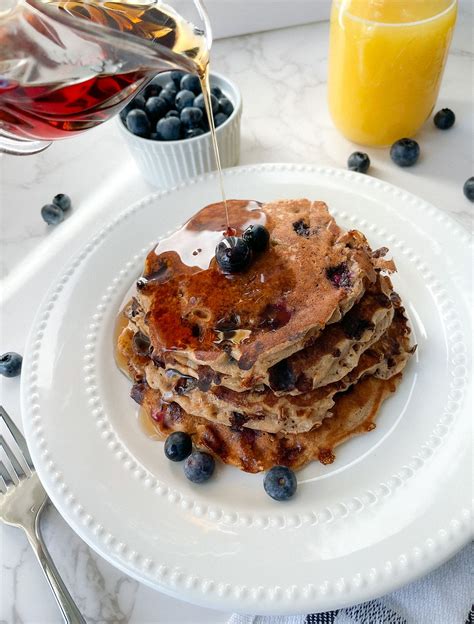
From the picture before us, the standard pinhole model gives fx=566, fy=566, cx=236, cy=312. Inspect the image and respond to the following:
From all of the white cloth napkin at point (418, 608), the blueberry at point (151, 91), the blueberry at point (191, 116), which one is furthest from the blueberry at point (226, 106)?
the white cloth napkin at point (418, 608)

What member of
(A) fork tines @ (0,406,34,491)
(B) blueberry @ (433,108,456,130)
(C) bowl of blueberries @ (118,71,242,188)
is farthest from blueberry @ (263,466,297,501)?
(B) blueberry @ (433,108,456,130)

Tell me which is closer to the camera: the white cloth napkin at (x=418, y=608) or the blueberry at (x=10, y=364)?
the white cloth napkin at (x=418, y=608)

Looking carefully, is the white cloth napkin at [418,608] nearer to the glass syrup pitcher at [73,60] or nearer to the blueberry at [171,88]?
the glass syrup pitcher at [73,60]

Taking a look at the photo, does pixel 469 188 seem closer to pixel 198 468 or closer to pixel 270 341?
pixel 270 341

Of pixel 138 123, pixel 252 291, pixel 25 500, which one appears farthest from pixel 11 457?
pixel 138 123

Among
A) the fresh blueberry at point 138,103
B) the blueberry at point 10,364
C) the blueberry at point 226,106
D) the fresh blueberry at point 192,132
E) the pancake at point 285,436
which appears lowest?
→ the blueberry at point 10,364

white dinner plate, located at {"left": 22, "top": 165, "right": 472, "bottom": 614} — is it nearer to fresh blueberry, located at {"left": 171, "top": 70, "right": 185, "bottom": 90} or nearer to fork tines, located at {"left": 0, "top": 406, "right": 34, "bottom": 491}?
fork tines, located at {"left": 0, "top": 406, "right": 34, "bottom": 491}

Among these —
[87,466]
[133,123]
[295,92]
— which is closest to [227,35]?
[295,92]
